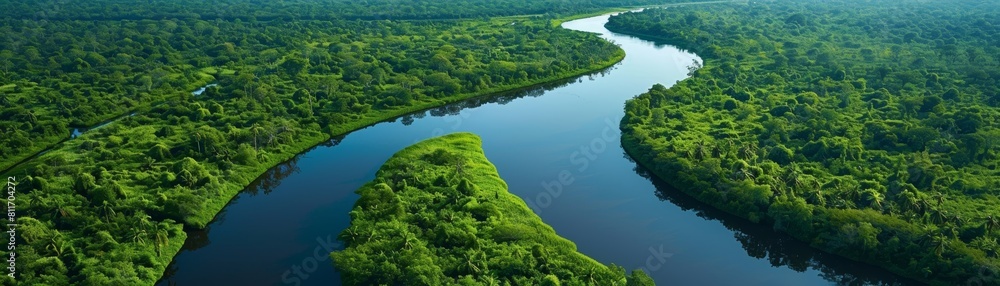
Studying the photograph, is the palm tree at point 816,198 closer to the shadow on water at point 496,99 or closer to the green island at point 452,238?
the green island at point 452,238

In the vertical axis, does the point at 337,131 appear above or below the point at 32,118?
below

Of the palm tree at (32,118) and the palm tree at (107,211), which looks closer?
the palm tree at (107,211)

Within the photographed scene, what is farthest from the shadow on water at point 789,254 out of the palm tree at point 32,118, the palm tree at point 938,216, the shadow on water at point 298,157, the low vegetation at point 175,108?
the palm tree at point 32,118

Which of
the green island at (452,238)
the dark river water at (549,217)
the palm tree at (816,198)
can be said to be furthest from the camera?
the palm tree at (816,198)

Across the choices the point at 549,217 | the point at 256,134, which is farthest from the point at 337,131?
the point at 549,217

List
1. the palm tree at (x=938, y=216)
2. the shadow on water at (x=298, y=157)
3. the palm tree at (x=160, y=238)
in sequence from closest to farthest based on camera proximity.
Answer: the palm tree at (x=160, y=238)
the palm tree at (x=938, y=216)
the shadow on water at (x=298, y=157)

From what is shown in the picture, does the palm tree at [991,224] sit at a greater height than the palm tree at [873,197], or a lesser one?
greater

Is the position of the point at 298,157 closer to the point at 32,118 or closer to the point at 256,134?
the point at 256,134
